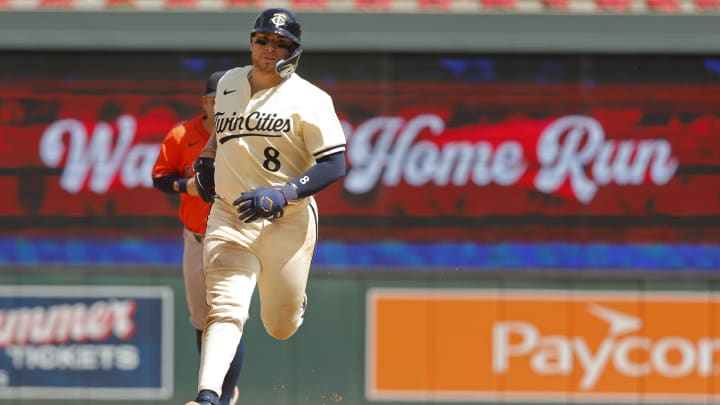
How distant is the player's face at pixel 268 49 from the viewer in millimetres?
5332

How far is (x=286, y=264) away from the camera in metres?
5.45

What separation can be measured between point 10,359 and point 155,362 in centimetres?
100

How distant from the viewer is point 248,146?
17.6 feet

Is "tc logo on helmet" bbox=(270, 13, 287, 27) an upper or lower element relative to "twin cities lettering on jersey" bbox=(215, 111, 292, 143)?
upper

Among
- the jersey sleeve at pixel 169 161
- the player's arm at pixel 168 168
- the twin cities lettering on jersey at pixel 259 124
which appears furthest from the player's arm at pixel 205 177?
the jersey sleeve at pixel 169 161

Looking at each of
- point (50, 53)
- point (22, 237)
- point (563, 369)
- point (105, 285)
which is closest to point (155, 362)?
point (105, 285)

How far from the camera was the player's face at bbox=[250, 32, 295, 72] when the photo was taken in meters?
5.33

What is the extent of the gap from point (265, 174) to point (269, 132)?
7.7 inches

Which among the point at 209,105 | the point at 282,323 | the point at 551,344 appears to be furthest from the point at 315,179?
the point at 551,344

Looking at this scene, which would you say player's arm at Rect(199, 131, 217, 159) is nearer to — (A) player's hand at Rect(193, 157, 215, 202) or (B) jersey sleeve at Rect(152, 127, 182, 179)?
(A) player's hand at Rect(193, 157, 215, 202)

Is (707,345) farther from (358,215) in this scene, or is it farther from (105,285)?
(105,285)

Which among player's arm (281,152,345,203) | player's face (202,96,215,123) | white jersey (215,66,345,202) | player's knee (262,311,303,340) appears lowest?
player's knee (262,311,303,340)

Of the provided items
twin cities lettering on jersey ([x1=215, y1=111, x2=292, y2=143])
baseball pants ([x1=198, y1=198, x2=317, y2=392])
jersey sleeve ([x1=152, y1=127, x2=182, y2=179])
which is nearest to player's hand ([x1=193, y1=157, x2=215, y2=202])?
baseball pants ([x1=198, y1=198, x2=317, y2=392])

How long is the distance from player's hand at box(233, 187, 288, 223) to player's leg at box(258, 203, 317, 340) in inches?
11.6
